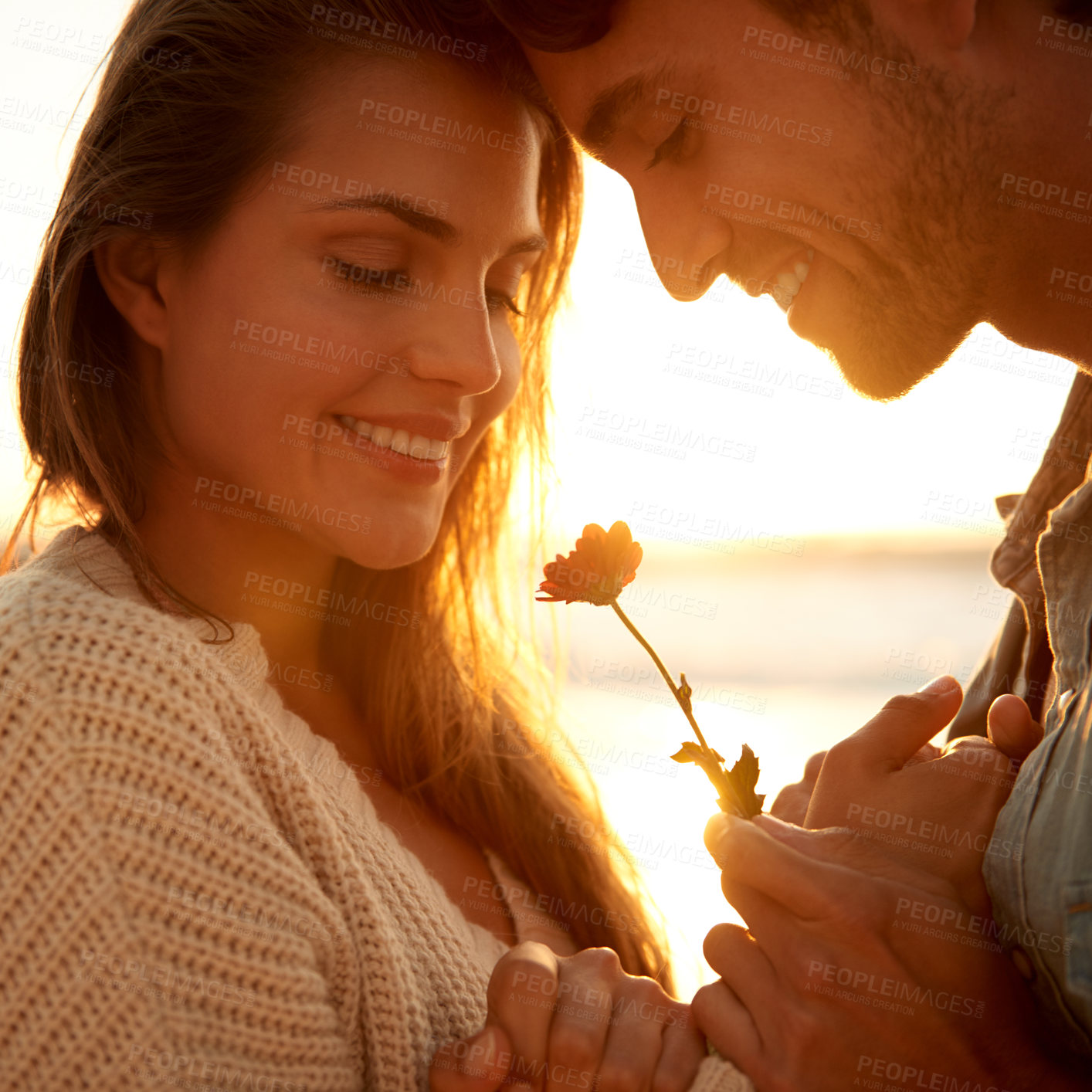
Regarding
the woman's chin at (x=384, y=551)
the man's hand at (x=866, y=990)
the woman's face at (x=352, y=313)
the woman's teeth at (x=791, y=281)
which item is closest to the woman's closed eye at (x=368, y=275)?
the woman's face at (x=352, y=313)

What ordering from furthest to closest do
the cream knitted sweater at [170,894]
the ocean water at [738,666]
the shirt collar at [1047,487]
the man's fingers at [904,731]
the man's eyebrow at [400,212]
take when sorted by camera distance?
the ocean water at [738,666] < the shirt collar at [1047,487] < the man's eyebrow at [400,212] < the man's fingers at [904,731] < the cream knitted sweater at [170,894]

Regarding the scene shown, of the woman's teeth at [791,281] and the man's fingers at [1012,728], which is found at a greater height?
the woman's teeth at [791,281]

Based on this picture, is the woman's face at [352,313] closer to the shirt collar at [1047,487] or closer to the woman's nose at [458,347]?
the woman's nose at [458,347]

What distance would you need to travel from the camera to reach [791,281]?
2160mm

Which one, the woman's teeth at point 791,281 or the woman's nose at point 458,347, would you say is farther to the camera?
the woman's teeth at point 791,281

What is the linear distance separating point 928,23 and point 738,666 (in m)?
8.69

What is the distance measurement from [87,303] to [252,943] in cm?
129

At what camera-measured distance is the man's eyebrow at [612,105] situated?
1984 mm

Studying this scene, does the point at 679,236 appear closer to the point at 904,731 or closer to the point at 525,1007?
the point at 904,731

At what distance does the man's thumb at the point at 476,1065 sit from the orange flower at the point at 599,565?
66 centimetres

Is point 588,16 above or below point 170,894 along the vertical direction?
above

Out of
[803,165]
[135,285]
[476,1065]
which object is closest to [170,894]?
[476,1065]

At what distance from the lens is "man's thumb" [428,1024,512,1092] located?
Result: 1.43 m

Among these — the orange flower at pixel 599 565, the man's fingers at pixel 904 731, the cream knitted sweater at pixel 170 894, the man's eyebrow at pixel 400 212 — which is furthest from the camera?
the man's eyebrow at pixel 400 212
